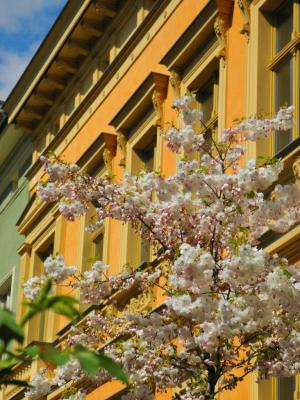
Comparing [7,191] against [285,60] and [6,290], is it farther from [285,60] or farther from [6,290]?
[285,60]

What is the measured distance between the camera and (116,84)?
20016 millimetres

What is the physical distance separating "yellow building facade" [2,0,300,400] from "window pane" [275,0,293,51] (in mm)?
16

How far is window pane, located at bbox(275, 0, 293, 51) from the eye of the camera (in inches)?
536

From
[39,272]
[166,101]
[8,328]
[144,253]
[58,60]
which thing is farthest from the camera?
[39,272]

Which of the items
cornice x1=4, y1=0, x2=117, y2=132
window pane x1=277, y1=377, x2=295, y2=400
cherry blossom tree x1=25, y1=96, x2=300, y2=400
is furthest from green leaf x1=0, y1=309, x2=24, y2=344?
cornice x1=4, y1=0, x2=117, y2=132

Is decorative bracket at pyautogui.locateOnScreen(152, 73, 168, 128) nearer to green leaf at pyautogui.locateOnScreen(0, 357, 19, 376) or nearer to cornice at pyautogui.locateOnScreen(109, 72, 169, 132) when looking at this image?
cornice at pyautogui.locateOnScreen(109, 72, 169, 132)

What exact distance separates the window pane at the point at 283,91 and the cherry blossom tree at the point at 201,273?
3127 millimetres

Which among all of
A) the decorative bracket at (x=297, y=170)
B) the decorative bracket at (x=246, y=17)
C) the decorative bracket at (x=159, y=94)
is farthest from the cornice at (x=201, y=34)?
the decorative bracket at (x=297, y=170)

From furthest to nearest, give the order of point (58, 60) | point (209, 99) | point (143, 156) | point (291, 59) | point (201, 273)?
1. point (58, 60)
2. point (143, 156)
3. point (209, 99)
4. point (291, 59)
5. point (201, 273)

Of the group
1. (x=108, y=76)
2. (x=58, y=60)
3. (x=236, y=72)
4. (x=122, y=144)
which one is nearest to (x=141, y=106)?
(x=122, y=144)

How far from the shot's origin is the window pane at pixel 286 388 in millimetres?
11648

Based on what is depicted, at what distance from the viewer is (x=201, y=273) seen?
8.40 metres

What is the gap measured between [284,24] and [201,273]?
6161 millimetres

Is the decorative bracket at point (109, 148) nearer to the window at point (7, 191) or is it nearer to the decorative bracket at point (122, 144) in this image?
the decorative bracket at point (122, 144)
